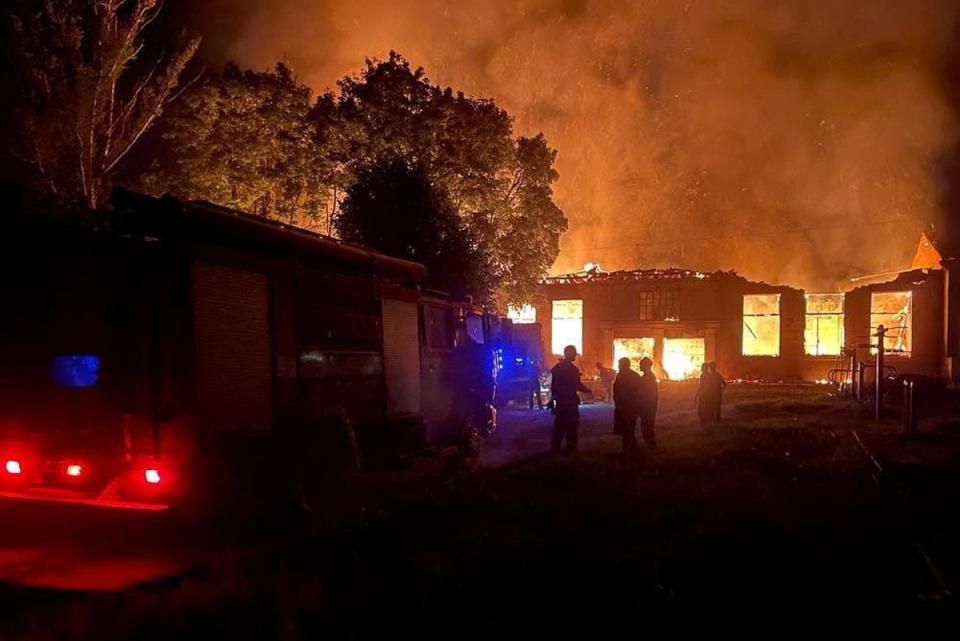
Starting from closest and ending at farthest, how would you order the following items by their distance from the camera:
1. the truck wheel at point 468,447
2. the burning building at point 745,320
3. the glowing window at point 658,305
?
the truck wheel at point 468,447
the burning building at point 745,320
the glowing window at point 658,305

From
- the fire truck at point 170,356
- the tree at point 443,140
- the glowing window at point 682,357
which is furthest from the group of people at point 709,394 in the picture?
the glowing window at point 682,357

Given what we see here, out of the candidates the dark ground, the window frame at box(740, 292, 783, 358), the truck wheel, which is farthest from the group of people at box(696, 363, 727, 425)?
the window frame at box(740, 292, 783, 358)

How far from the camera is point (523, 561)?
538 centimetres

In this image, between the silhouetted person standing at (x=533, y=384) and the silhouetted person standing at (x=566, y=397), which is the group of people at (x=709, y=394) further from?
the silhouetted person standing at (x=533, y=384)

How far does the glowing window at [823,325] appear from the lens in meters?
31.5

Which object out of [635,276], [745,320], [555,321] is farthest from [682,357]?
[555,321]

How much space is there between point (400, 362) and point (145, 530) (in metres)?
3.67

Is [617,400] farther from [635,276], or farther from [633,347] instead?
[635,276]

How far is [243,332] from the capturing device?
257 inches

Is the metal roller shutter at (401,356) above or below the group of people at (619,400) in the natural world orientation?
above

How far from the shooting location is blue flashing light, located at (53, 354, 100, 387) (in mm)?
6297

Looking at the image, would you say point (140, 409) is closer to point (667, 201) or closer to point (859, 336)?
point (859, 336)

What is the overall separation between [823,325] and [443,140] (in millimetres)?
20364

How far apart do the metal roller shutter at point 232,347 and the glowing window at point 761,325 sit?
98.3 ft
